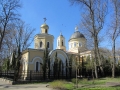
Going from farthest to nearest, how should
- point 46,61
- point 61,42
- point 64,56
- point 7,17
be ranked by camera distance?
1. point 61,42
2. point 64,56
3. point 46,61
4. point 7,17

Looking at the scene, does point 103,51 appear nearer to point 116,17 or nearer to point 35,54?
point 116,17

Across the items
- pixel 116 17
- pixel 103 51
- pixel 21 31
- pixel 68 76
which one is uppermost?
pixel 116 17


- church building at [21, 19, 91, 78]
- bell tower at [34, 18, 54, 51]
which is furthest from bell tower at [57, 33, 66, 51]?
bell tower at [34, 18, 54, 51]

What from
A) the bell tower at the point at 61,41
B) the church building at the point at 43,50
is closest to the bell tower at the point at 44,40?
the church building at the point at 43,50

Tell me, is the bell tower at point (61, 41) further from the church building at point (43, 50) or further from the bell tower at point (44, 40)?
the bell tower at point (44, 40)

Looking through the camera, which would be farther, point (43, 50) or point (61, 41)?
point (61, 41)

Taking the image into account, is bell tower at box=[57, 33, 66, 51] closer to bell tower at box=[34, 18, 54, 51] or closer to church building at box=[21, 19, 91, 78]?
church building at box=[21, 19, 91, 78]

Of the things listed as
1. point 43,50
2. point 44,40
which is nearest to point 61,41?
point 44,40

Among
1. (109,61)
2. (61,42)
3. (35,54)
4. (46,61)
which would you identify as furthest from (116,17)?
(61,42)

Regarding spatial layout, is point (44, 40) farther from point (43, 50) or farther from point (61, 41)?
point (61, 41)

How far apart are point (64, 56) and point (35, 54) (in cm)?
590

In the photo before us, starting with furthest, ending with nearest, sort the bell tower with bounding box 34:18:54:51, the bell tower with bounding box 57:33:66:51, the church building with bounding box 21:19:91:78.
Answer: the bell tower with bounding box 57:33:66:51 → the bell tower with bounding box 34:18:54:51 → the church building with bounding box 21:19:91:78

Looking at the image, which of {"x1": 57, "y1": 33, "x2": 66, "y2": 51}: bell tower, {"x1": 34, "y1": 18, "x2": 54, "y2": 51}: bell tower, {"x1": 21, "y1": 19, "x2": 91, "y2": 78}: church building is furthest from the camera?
{"x1": 57, "y1": 33, "x2": 66, "y2": 51}: bell tower

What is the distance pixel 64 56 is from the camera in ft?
96.0
